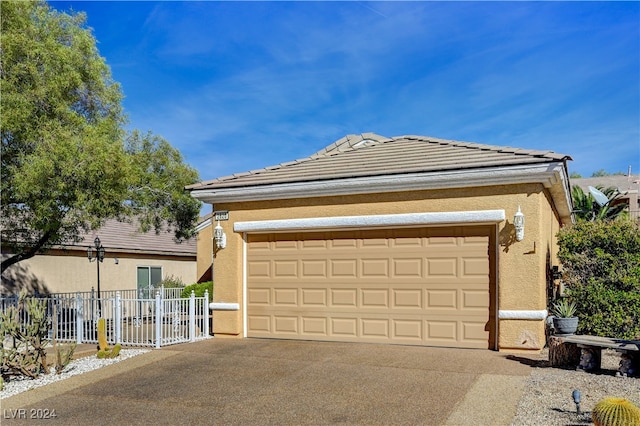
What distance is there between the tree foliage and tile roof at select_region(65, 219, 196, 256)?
243 inches

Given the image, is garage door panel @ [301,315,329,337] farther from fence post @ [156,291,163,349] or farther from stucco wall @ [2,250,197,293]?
stucco wall @ [2,250,197,293]

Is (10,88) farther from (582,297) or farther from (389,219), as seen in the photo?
(582,297)

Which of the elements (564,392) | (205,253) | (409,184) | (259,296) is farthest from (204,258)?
(564,392)

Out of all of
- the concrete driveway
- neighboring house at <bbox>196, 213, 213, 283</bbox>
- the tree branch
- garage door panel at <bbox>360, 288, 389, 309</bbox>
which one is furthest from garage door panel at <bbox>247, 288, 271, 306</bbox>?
neighboring house at <bbox>196, 213, 213, 283</bbox>

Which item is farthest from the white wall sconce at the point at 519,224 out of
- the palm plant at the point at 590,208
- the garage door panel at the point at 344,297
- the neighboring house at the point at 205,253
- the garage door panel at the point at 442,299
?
the neighboring house at the point at 205,253

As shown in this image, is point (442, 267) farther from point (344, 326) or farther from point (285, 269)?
point (285, 269)

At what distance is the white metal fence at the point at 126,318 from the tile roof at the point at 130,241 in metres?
6.49

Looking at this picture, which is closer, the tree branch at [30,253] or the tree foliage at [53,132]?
the tree foliage at [53,132]

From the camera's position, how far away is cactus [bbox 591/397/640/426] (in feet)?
15.0

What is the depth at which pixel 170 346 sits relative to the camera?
11.0 meters

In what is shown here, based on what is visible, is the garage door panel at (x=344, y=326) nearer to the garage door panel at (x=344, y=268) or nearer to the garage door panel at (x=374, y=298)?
the garage door panel at (x=374, y=298)

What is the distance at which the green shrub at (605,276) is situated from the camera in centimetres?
966

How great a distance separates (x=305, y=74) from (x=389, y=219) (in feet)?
30.8

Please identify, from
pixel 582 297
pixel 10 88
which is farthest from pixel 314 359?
pixel 10 88
